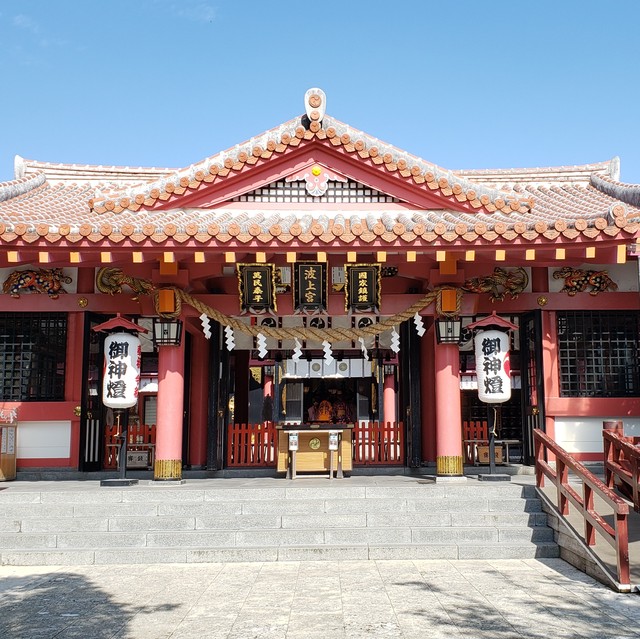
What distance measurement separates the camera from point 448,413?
32.8ft

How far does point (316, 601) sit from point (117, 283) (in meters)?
6.47

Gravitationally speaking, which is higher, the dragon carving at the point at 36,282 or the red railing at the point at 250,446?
the dragon carving at the point at 36,282

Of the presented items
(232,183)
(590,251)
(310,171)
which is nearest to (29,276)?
(232,183)

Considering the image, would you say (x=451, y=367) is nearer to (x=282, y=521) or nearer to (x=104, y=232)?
(x=282, y=521)

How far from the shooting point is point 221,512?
28.6 feet

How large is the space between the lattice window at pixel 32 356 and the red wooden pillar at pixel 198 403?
2374mm

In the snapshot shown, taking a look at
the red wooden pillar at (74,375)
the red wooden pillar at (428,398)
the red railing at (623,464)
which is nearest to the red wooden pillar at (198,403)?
the red wooden pillar at (74,375)

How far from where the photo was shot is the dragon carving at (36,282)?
1105cm

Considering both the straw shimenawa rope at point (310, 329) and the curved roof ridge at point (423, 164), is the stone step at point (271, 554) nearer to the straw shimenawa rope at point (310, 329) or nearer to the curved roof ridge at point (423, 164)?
the straw shimenawa rope at point (310, 329)

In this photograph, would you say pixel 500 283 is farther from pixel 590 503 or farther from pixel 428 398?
pixel 590 503

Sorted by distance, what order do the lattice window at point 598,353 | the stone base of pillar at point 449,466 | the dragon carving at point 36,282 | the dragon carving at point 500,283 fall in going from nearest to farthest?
the stone base of pillar at point 449,466 → the dragon carving at point 500,283 → the dragon carving at point 36,282 → the lattice window at point 598,353

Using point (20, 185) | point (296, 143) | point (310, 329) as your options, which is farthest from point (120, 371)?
point (20, 185)

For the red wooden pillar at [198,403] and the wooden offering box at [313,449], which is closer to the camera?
the wooden offering box at [313,449]

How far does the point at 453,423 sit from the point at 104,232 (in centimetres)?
562
